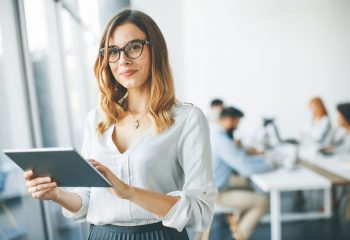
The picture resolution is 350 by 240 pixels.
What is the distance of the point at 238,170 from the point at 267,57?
11.4 ft

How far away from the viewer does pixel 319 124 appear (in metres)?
4.15

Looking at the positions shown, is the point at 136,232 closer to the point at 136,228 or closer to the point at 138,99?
the point at 136,228

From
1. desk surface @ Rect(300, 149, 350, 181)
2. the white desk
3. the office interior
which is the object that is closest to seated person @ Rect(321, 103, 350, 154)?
desk surface @ Rect(300, 149, 350, 181)

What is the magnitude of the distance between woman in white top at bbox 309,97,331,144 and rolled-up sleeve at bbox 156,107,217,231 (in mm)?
3329

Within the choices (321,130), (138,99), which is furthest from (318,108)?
(138,99)

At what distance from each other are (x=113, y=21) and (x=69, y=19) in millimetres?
2403

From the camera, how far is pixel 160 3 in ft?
13.9

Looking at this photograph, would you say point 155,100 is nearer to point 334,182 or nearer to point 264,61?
point 334,182

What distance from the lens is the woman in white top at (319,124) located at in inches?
158

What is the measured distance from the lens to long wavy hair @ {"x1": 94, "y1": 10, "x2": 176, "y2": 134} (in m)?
1.05

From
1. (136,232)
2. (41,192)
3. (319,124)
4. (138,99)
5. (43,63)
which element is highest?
(43,63)

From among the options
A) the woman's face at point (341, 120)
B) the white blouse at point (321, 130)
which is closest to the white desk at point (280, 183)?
the woman's face at point (341, 120)

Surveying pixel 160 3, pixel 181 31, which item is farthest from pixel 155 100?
pixel 181 31

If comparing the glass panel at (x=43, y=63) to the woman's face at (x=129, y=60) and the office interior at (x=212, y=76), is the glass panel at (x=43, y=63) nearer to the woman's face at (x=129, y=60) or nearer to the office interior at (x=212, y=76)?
the office interior at (x=212, y=76)
